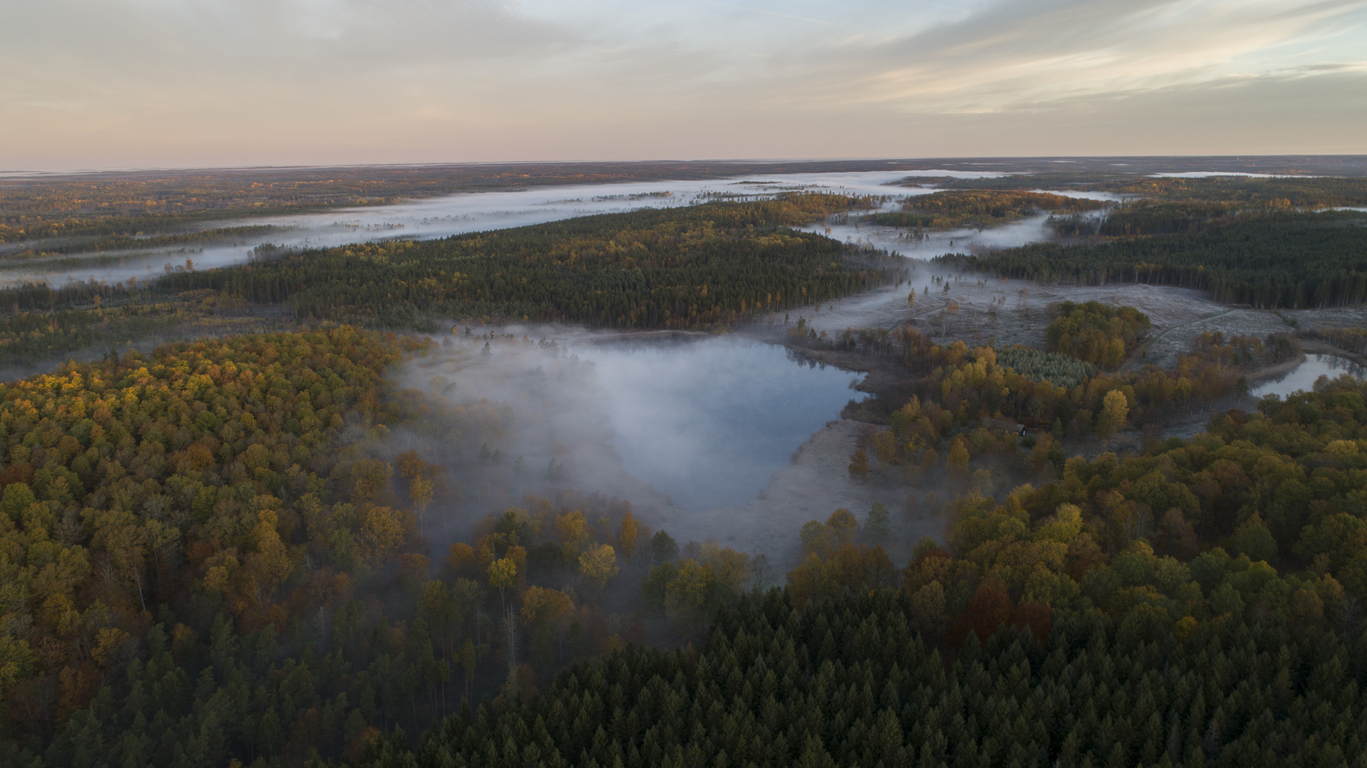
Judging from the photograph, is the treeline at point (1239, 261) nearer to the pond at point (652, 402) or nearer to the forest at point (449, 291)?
the forest at point (449, 291)

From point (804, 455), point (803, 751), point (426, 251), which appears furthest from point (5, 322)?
point (803, 751)

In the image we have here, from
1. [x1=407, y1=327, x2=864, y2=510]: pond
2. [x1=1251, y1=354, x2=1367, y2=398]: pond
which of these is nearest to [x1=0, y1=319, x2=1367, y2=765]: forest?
[x1=407, y1=327, x2=864, y2=510]: pond

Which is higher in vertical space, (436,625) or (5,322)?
(5,322)

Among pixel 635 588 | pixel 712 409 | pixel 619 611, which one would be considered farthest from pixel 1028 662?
pixel 712 409

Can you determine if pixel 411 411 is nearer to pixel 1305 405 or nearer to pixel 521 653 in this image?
pixel 521 653

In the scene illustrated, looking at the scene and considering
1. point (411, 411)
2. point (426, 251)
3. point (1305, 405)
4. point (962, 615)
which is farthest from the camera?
point (426, 251)

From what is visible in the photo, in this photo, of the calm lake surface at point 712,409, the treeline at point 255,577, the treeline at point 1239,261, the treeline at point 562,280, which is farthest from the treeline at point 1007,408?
the treeline at point 562,280
